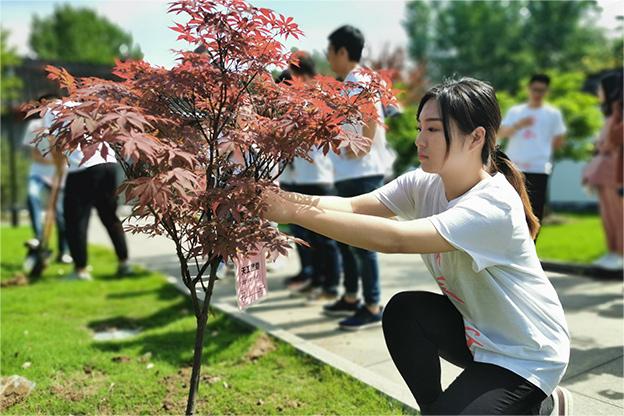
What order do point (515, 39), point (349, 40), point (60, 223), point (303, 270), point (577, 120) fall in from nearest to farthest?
point (349, 40), point (303, 270), point (60, 223), point (577, 120), point (515, 39)

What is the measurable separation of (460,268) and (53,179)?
572 centimetres

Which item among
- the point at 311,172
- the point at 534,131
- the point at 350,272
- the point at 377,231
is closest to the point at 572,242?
the point at 534,131

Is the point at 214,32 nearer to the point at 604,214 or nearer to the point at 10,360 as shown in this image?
the point at 10,360

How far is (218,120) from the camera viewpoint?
2125mm

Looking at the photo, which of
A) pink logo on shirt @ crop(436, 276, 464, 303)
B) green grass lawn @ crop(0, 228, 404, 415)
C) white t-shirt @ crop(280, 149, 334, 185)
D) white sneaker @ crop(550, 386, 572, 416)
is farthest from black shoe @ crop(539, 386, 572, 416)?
white t-shirt @ crop(280, 149, 334, 185)

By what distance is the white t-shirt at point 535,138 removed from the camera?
561cm

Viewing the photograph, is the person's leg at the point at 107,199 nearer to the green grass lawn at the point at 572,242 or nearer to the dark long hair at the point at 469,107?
the dark long hair at the point at 469,107

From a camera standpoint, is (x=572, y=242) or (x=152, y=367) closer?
(x=152, y=367)

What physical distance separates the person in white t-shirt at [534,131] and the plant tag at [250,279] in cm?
390

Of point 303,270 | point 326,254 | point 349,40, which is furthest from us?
point 303,270

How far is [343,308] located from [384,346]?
0.77m

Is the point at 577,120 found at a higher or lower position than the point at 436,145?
higher

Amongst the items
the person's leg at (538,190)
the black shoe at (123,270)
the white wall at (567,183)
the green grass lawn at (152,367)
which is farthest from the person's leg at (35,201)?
the white wall at (567,183)

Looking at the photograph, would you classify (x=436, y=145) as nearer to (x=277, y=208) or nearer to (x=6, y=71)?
(x=277, y=208)
